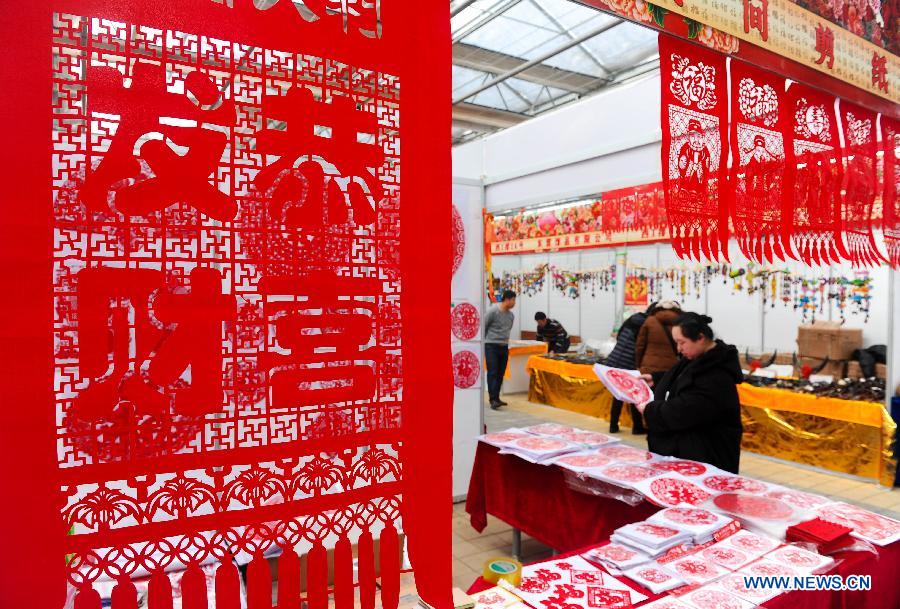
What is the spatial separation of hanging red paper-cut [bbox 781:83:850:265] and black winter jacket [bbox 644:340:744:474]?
2.09ft

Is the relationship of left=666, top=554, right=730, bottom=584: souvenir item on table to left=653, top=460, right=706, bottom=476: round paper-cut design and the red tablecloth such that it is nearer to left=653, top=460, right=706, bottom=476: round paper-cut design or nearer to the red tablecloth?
the red tablecloth

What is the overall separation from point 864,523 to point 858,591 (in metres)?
0.32

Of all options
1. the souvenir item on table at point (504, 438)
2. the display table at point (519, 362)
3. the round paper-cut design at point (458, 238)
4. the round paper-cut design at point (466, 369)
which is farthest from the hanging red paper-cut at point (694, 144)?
the display table at point (519, 362)

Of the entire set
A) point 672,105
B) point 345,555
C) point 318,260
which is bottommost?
point 345,555

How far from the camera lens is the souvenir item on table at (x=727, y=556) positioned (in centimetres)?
163

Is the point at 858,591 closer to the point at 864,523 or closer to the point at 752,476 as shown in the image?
the point at 864,523

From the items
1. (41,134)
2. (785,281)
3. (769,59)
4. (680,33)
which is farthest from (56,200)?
(785,281)

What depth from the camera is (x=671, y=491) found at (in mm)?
2182

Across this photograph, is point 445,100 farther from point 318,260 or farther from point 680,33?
point 680,33

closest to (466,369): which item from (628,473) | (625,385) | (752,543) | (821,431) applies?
(625,385)

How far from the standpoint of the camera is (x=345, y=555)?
0.85 m

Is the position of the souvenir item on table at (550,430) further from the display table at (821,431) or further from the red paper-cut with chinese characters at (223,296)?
the display table at (821,431)

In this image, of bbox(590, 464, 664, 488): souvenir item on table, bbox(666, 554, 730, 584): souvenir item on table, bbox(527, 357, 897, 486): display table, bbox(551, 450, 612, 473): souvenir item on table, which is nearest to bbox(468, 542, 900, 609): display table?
bbox(666, 554, 730, 584): souvenir item on table

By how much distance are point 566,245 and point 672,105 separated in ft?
16.7
